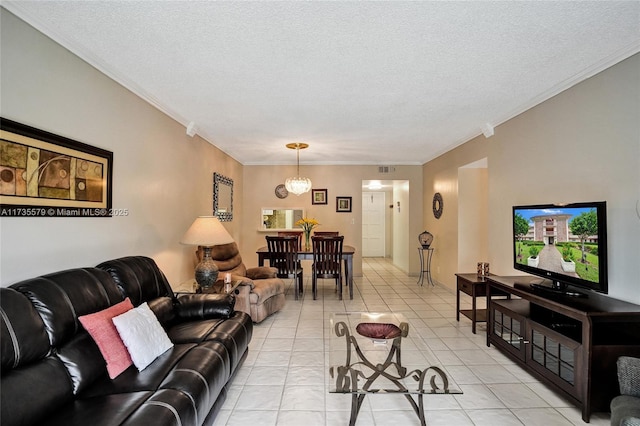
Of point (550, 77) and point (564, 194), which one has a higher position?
point (550, 77)

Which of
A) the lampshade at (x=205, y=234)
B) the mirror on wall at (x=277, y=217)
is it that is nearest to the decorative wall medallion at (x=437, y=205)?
the mirror on wall at (x=277, y=217)

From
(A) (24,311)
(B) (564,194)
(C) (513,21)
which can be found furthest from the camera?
(B) (564,194)

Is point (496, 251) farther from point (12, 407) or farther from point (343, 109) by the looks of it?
point (12, 407)

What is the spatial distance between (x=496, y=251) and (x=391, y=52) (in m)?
2.87

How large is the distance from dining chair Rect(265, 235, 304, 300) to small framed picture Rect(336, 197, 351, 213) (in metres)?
2.08

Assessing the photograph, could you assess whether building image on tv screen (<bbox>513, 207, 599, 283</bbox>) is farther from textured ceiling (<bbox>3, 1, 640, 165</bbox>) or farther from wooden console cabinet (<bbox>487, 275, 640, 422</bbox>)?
textured ceiling (<bbox>3, 1, 640, 165</bbox>)

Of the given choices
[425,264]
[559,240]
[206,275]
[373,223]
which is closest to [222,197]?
[206,275]

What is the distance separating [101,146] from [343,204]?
4975 mm

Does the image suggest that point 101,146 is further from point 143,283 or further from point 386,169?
point 386,169

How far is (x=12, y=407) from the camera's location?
1.26 m

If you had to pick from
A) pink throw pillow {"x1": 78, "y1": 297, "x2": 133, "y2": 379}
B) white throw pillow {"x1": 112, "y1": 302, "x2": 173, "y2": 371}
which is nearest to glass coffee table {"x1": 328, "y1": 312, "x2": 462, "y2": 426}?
white throw pillow {"x1": 112, "y1": 302, "x2": 173, "y2": 371}

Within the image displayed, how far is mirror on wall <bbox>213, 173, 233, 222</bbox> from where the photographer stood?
5.07 metres

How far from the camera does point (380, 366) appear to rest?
2.08 m

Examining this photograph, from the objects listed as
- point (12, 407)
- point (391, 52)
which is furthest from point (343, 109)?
point (12, 407)
